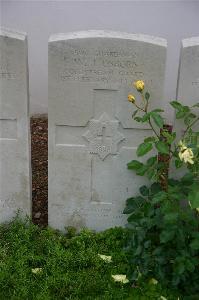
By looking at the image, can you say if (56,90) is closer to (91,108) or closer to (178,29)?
(91,108)

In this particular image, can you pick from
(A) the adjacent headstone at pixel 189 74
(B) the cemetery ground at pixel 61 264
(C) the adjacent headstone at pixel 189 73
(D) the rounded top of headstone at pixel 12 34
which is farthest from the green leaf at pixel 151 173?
(D) the rounded top of headstone at pixel 12 34

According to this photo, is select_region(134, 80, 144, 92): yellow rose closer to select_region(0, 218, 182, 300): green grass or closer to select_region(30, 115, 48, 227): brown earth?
select_region(0, 218, 182, 300): green grass

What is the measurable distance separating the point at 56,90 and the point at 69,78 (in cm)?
13

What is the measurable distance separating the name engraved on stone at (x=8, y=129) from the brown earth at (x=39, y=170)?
0.78 metres

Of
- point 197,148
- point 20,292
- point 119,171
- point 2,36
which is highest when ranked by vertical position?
point 2,36

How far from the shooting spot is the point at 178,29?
18.7ft

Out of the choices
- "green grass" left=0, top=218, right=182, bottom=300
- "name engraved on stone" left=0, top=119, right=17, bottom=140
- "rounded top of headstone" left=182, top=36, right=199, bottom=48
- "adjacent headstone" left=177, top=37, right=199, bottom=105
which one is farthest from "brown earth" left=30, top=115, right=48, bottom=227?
"rounded top of headstone" left=182, top=36, right=199, bottom=48

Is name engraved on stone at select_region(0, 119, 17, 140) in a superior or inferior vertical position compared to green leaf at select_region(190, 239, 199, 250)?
superior

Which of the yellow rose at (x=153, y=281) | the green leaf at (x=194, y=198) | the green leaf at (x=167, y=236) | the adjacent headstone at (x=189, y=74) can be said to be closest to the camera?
the green leaf at (x=194, y=198)

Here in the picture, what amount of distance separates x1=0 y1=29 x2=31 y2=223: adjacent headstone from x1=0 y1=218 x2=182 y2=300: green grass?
0.61 feet

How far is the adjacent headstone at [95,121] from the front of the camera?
3.62 meters

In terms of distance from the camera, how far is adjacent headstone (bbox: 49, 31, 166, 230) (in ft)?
11.9

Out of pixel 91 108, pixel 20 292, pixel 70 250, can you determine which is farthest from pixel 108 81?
pixel 20 292

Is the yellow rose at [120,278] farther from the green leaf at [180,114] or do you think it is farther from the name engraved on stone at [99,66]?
the name engraved on stone at [99,66]
